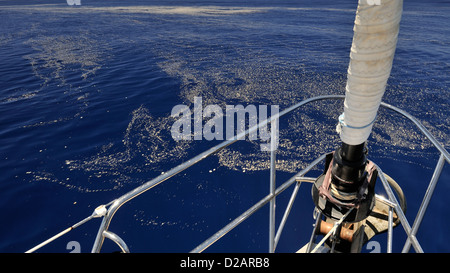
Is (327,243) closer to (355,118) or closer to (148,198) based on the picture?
(355,118)

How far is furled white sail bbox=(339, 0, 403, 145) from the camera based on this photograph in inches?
55.0

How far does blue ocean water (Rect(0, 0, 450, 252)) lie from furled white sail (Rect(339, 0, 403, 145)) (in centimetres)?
421

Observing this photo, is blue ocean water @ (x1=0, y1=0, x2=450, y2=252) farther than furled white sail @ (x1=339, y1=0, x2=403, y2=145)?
Yes

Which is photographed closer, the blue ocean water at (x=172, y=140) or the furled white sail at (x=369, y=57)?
the furled white sail at (x=369, y=57)

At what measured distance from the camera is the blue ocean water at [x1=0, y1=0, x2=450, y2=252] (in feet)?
18.0

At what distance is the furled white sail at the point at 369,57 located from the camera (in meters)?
1.40

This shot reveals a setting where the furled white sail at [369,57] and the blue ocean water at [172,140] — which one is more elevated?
the furled white sail at [369,57]

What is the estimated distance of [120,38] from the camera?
67.3 ft

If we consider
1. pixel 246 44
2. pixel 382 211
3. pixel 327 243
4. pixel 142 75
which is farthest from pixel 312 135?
pixel 246 44

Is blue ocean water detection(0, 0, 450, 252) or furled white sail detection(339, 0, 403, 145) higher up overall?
furled white sail detection(339, 0, 403, 145)

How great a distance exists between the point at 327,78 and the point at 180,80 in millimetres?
7149

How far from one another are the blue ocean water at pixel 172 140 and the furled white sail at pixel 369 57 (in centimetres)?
421
